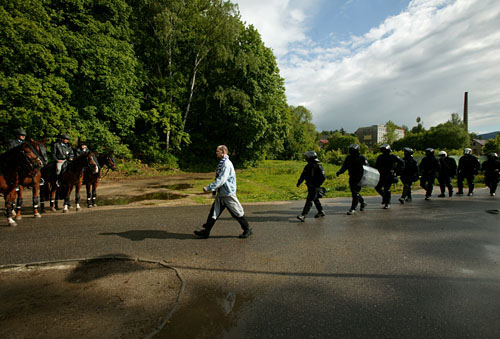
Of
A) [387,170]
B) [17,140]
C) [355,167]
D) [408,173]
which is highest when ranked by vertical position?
[17,140]

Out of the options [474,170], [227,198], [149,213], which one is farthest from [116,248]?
[474,170]

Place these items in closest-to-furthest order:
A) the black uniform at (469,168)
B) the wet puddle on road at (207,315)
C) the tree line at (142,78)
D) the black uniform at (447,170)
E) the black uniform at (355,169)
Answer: the wet puddle on road at (207,315) < the black uniform at (355,169) < the black uniform at (447,170) < the black uniform at (469,168) < the tree line at (142,78)

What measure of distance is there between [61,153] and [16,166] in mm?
2098

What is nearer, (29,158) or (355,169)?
(29,158)

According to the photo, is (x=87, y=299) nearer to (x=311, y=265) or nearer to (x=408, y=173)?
(x=311, y=265)

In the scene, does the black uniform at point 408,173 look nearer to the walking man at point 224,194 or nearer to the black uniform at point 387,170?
the black uniform at point 387,170

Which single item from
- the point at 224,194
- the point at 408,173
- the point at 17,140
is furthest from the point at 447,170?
the point at 17,140

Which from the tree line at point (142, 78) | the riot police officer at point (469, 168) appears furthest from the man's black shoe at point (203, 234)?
the tree line at point (142, 78)

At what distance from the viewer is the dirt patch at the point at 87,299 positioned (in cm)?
272

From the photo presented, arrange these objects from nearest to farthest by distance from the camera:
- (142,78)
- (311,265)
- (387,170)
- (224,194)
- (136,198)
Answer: (311,265), (224,194), (387,170), (136,198), (142,78)

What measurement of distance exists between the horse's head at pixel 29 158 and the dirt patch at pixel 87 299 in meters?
3.32

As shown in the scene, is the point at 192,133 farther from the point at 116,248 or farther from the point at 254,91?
the point at 116,248

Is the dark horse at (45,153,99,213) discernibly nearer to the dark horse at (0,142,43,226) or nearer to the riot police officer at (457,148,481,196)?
the dark horse at (0,142,43,226)

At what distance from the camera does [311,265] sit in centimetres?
439
